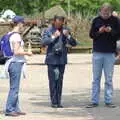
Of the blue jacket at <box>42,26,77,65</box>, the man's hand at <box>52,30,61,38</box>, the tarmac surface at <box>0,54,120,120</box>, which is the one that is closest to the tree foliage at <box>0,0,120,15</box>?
the tarmac surface at <box>0,54,120,120</box>

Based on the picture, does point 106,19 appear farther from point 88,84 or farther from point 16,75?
point 88,84

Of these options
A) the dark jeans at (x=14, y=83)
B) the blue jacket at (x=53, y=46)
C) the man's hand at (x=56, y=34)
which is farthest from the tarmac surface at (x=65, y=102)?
the man's hand at (x=56, y=34)

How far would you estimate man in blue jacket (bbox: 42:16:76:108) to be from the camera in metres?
11.7

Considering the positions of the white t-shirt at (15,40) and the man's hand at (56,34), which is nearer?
the white t-shirt at (15,40)

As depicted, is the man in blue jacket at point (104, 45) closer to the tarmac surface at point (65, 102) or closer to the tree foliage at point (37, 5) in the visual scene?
the tarmac surface at point (65, 102)

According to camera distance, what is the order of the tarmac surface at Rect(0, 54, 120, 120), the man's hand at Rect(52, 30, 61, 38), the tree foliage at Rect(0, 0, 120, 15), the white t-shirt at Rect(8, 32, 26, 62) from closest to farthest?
the white t-shirt at Rect(8, 32, 26, 62)
the tarmac surface at Rect(0, 54, 120, 120)
the man's hand at Rect(52, 30, 61, 38)
the tree foliage at Rect(0, 0, 120, 15)

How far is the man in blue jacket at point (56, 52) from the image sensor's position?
1169cm

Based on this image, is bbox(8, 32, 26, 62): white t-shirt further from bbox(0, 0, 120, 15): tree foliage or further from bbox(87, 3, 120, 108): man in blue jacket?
bbox(0, 0, 120, 15): tree foliage

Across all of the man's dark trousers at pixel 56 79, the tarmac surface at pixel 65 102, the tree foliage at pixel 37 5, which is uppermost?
the tree foliage at pixel 37 5

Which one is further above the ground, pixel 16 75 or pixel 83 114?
pixel 16 75

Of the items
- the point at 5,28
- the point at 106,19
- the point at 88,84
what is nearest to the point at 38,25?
the point at 5,28

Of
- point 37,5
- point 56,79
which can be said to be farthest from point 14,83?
point 37,5

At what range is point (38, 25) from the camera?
138ft

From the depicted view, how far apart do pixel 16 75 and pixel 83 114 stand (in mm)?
1378
